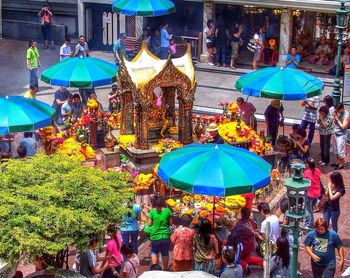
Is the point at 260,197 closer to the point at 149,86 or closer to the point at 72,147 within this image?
the point at 149,86

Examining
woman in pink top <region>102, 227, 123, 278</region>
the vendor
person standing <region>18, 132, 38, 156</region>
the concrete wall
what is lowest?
woman in pink top <region>102, 227, 123, 278</region>

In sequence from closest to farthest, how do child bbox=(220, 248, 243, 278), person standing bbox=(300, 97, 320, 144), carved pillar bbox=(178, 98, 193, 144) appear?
1. child bbox=(220, 248, 243, 278)
2. carved pillar bbox=(178, 98, 193, 144)
3. person standing bbox=(300, 97, 320, 144)

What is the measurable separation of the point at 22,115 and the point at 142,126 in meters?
2.60

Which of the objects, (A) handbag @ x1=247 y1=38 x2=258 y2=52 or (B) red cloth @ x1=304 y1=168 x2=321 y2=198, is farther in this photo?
(A) handbag @ x1=247 y1=38 x2=258 y2=52

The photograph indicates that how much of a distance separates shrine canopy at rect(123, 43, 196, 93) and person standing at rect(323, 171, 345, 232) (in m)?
4.33

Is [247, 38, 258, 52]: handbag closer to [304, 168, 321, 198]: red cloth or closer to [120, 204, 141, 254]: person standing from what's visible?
[304, 168, 321, 198]: red cloth

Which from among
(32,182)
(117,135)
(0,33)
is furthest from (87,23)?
(32,182)

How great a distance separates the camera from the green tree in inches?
409

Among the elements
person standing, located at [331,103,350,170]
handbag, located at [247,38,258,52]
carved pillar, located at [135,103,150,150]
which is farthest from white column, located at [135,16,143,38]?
carved pillar, located at [135,103,150,150]

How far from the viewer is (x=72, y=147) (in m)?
17.5

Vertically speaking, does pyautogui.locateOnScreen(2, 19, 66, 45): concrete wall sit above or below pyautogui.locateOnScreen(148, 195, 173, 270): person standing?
above

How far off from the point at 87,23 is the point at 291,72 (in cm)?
1399

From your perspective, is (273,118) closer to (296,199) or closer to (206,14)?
(296,199)

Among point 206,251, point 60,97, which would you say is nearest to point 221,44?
point 60,97
